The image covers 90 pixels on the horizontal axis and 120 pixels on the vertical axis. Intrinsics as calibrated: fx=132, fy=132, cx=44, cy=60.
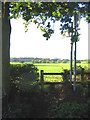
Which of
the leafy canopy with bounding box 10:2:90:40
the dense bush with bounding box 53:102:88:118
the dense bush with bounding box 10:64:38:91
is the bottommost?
the dense bush with bounding box 53:102:88:118

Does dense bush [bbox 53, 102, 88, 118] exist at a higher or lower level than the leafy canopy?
lower

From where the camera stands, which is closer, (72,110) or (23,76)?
(72,110)

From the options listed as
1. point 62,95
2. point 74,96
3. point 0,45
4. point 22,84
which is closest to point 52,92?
point 62,95

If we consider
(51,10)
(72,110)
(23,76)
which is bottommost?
(72,110)

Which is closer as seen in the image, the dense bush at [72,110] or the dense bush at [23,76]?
the dense bush at [72,110]

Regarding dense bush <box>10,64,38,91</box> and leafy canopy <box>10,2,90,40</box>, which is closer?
leafy canopy <box>10,2,90,40</box>

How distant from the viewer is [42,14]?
4.50 meters

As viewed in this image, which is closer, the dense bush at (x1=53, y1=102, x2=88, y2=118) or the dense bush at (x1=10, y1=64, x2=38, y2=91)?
the dense bush at (x1=53, y1=102, x2=88, y2=118)

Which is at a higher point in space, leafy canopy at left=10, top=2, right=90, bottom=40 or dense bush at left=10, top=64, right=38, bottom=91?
leafy canopy at left=10, top=2, right=90, bottom=40

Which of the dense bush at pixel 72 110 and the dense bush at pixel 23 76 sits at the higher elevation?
the dense bush at pixel 23 76

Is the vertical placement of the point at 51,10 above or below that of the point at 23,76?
above

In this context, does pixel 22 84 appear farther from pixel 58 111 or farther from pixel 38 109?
pixel 58 111

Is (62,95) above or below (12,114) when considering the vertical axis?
above

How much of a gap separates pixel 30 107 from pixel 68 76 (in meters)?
2.59
